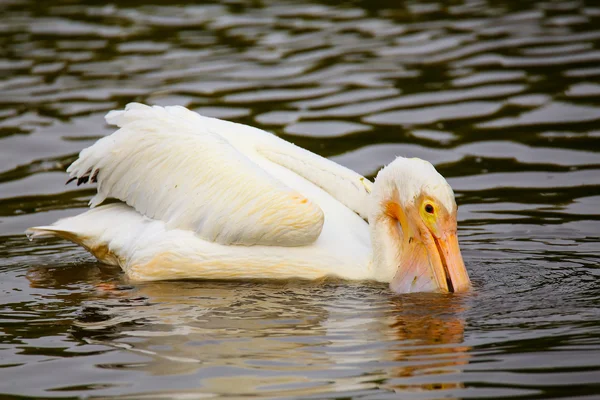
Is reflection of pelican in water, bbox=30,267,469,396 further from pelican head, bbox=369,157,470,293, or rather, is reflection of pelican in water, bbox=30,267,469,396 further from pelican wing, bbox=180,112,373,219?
pelican wing, bbox=180,112,373,219

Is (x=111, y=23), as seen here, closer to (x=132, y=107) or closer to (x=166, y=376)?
(x=132, y=107)

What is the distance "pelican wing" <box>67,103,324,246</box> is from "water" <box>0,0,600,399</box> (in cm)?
33

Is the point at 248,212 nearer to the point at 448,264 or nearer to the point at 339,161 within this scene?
the point at 448,264

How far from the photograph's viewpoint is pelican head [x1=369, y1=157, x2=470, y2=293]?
555 cm

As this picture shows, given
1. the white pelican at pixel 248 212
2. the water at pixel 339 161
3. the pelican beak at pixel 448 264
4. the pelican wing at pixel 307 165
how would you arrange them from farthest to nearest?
1. the pelican wing at pixel 307 165
2. the white pelican at pixel 248 212
3. the pelican beak at pixel 448 264
4. the water at pixel 339 161

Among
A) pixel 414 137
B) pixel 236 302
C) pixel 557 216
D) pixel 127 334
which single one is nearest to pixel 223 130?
pixel 236 302

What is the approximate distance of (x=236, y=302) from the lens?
5527 mm

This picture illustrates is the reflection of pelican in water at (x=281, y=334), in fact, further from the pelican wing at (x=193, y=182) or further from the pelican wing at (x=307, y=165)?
the pelican wing at (x=307, y=165)

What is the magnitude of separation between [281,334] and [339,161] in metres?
3.87

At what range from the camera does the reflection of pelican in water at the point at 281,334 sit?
14.2ft

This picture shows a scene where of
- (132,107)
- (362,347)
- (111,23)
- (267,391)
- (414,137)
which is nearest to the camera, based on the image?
(267,391)

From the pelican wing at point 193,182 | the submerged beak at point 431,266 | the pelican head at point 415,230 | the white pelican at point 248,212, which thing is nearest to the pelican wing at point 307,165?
the white pelican at point 248,212

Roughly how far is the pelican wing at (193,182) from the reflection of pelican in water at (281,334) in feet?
1.08

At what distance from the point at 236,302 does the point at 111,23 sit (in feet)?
27.5
